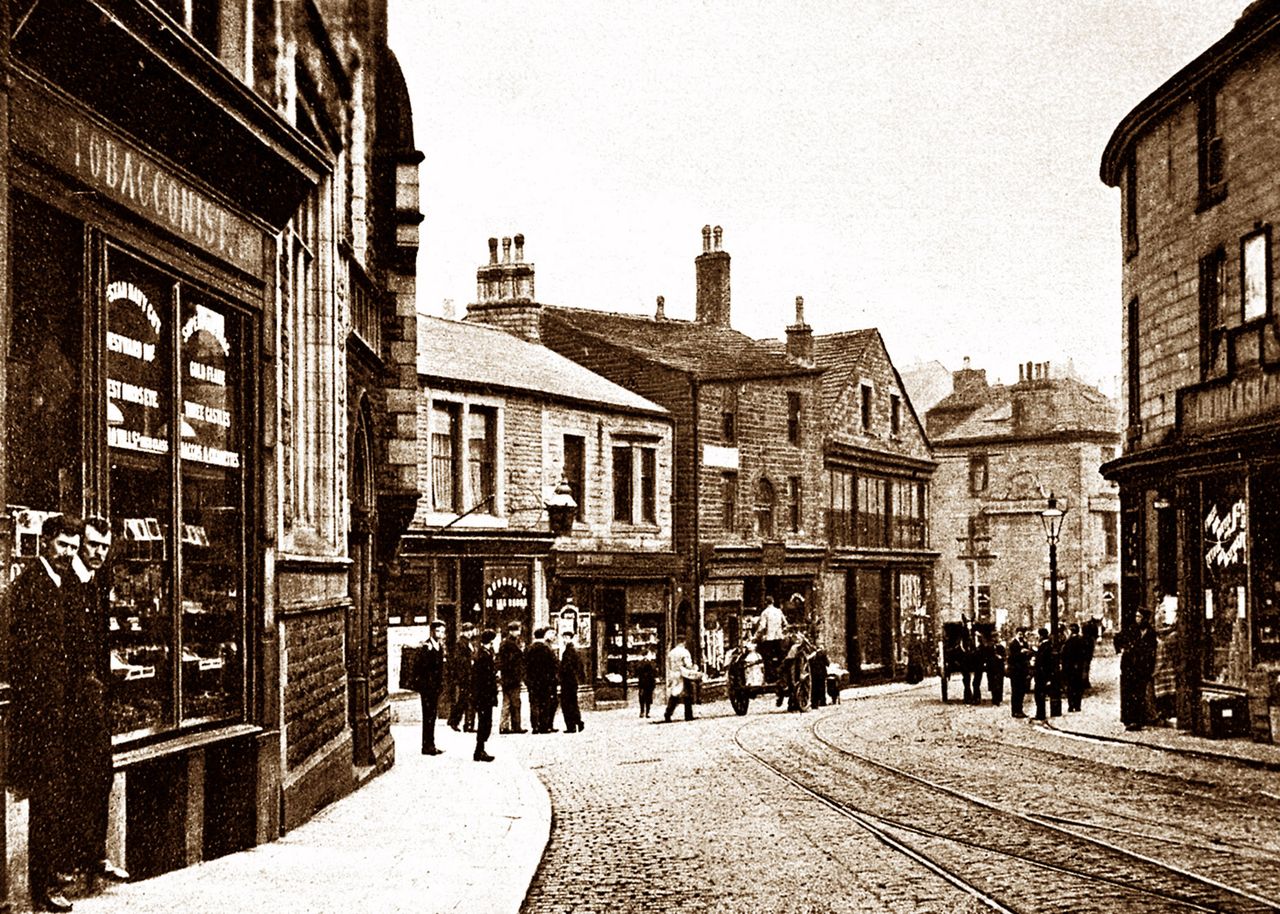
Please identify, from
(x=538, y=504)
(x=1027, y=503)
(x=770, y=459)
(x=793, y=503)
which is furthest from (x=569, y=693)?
(x=1027, y=503)

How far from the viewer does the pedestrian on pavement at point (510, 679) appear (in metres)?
21.5

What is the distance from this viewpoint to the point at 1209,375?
2039 cm

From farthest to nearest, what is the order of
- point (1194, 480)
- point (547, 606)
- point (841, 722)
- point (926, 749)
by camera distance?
point (547, 606), point (841, 722), point (1194, 480), point (926, 749)

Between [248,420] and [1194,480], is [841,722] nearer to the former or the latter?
[1194,480]

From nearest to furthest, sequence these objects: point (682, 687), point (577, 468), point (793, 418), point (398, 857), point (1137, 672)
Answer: point (398, 857) → point (1137, 672) → point (682, 687) → point (577, 468) → point (793, 418)

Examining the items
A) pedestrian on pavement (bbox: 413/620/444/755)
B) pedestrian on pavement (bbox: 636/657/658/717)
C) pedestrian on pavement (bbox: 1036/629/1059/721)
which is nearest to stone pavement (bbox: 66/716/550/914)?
pedestrian on pavement (bbox: 413/620/444/755)

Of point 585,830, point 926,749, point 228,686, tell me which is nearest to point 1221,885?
point 585,830

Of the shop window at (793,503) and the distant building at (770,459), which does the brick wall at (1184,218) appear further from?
the shop window at (793,503)

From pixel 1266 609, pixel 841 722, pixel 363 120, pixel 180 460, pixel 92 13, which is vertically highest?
pixel 363 120

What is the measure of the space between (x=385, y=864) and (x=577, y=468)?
22.6m

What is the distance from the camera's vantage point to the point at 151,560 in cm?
849

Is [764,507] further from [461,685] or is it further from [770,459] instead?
[461,685]

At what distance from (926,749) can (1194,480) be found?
5.57 m

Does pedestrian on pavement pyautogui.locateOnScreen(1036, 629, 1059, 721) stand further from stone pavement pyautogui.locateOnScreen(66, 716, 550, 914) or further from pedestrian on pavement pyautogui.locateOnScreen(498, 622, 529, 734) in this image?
stone pavement pyautogui.locateOnScreen(66, 716, 550, 914)
